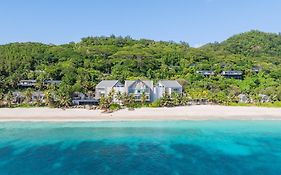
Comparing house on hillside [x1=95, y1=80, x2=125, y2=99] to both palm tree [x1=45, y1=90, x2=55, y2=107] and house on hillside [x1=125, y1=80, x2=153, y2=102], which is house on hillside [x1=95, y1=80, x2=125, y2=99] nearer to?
house on hillside [x1=125, y1=80, x2=153, y2=102]

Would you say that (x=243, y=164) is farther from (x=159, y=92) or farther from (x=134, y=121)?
(x=159, y=92)

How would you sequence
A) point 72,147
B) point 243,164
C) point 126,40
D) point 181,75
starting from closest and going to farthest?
point 243,164, point 72,147, point 181,75, point 126,40

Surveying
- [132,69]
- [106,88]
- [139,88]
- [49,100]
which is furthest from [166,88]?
[132,69]

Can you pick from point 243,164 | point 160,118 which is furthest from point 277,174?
point 160,118

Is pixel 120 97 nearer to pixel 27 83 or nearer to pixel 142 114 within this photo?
pixel 142 114

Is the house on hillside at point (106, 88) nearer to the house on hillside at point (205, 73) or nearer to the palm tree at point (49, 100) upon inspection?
the palm tree at point (49, 100)

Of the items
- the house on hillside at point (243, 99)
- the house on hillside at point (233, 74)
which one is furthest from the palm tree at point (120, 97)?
the house on hillside at point (233, 74)

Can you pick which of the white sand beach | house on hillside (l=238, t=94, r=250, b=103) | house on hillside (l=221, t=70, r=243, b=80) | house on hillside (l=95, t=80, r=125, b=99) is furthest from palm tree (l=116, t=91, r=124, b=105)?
house on hillside (l=221, t=70, r=243, b=80)
